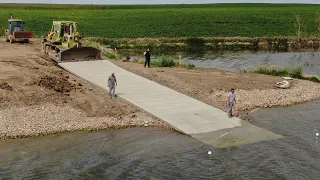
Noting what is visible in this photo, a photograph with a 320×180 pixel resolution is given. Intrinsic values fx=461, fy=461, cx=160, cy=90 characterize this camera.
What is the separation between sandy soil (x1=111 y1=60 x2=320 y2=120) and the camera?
1077 inches

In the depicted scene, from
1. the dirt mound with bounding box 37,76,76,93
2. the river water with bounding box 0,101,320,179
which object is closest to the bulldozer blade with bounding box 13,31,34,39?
the dirt mound with bounding box 37,76,76,93

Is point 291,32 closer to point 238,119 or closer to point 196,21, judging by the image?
point 196,21

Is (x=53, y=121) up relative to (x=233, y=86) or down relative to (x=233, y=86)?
down

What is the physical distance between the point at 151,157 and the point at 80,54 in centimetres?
1903

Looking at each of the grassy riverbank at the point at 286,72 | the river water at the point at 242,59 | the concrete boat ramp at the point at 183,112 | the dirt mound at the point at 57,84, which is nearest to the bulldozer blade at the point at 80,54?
the concrete boat ramp at the point at 183,112

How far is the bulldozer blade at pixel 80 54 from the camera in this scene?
116 feet

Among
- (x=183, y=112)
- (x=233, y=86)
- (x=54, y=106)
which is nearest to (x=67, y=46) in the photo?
(x=54, y=106)

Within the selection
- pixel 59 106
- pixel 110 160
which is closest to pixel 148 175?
pixel 110 160

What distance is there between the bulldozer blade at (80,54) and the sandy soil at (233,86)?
8.09 ft

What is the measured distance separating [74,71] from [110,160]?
15.1 metres

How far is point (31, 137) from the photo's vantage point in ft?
68.2

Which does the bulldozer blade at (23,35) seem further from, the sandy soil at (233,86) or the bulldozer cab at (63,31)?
the sandy soil at (233,86)

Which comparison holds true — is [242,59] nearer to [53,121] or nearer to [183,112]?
[183,112]

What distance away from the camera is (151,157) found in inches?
731
